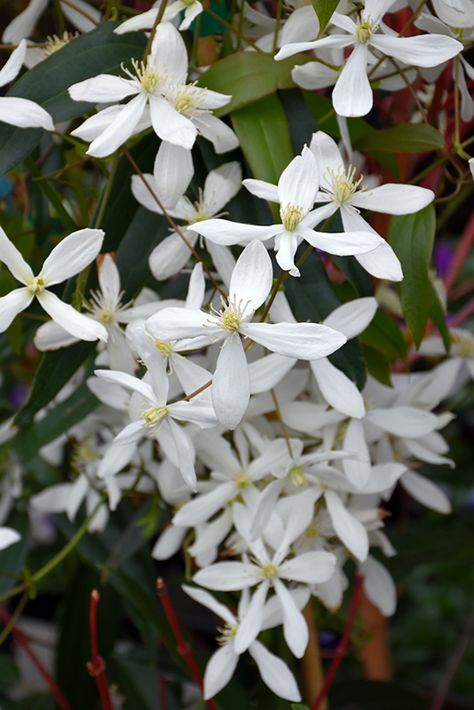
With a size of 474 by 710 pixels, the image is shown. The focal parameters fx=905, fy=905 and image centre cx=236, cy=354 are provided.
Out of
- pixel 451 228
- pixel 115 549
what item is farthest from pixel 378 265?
pixel 451 228

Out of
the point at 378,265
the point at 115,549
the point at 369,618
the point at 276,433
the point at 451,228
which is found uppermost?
the point at 378,265

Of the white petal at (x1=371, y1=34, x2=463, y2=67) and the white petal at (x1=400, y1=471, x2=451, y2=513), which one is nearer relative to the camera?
the white petal at (x1=371, y1=34, x2=463, y2=67)

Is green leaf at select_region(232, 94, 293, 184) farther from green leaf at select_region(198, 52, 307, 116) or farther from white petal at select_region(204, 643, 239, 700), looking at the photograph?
white petal at select_region(204, 643, 239, 700)


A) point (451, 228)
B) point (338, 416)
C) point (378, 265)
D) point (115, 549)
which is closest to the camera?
point (378, 265)

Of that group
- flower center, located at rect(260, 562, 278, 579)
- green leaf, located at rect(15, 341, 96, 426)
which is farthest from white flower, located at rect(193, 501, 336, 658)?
green leaf, located at rect(15, 341, 96, 426)

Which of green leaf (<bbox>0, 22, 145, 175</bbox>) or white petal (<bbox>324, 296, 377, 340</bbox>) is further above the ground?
green leaf (<bbox>0, 22, 145, 175</bbox>)

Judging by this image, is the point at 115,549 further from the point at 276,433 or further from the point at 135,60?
the point at 135,60
